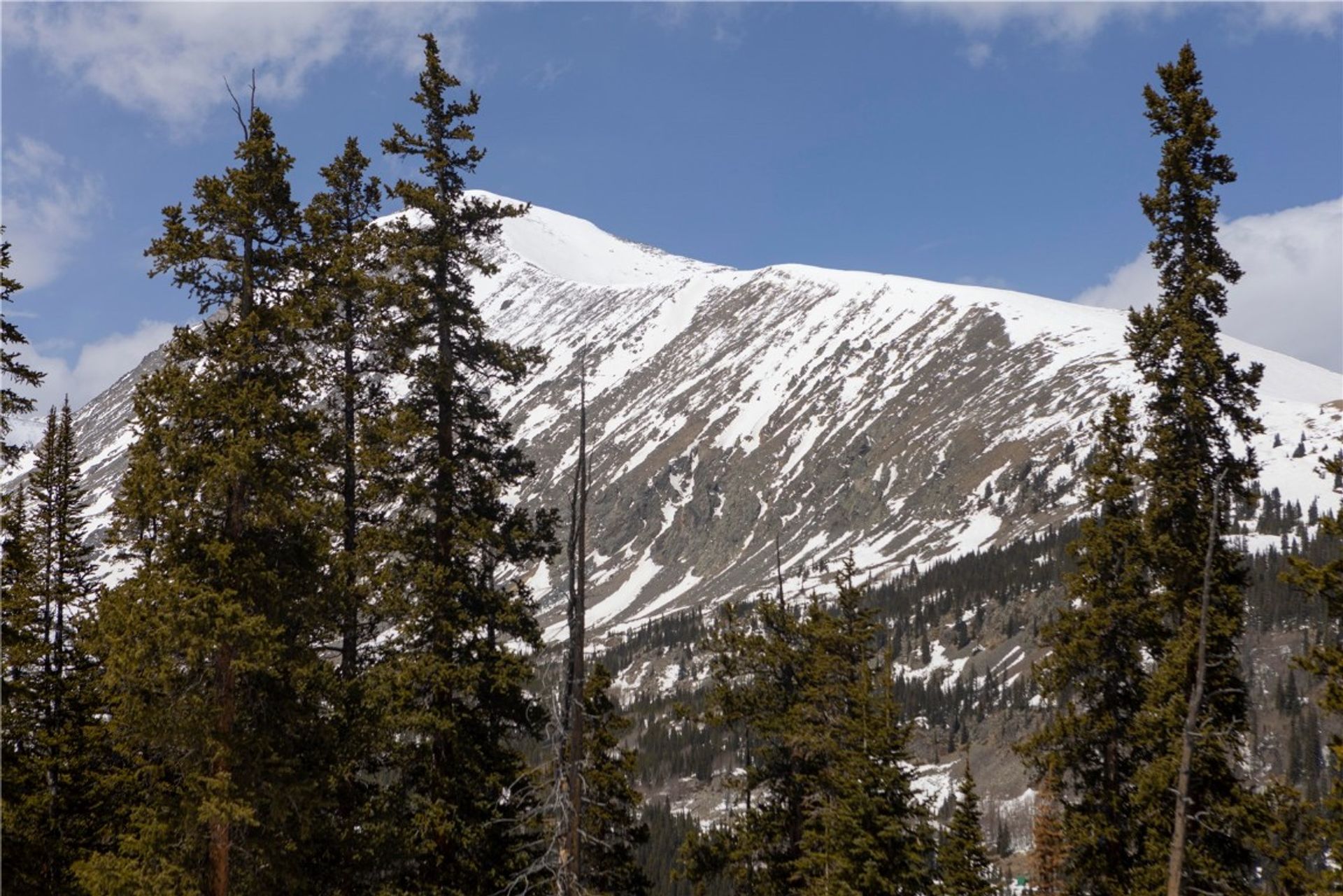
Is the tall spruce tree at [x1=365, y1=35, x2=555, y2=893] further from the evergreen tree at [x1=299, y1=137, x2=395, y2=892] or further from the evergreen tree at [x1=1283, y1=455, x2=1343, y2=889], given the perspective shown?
the evergreen tree at [x1=1283, y1=455, x2=1343, y2=889]

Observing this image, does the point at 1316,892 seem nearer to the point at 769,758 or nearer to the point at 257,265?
the point at 769,758

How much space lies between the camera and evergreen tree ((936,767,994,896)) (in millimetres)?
26922

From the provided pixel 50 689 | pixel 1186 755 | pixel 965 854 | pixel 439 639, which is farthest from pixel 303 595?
pixel 965 854

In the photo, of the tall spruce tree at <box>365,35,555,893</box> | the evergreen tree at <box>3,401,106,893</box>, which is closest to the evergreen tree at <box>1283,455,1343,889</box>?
the tall spruce tree at <box>365,35,555,893</box>

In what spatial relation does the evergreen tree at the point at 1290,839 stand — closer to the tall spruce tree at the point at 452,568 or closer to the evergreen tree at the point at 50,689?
the tall spruce tree at the point at 452,568

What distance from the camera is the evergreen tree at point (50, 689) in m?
19.2

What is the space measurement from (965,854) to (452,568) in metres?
16.3

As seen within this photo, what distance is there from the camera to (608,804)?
2541 cm

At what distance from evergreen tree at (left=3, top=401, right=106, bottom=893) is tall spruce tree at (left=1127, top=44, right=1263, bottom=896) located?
19.2 meters

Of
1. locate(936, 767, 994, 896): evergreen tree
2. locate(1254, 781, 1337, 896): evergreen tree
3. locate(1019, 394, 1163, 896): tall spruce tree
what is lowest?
locate(936, 767, 994, 896): evergreen tree

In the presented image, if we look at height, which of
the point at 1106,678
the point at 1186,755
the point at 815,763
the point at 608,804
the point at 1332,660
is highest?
the point at 1332,660

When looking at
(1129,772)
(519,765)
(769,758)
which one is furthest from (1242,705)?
(519,765)

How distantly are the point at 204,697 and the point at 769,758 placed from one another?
48.5ft

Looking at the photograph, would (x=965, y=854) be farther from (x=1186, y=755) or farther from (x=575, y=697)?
(x=575, y=697)
